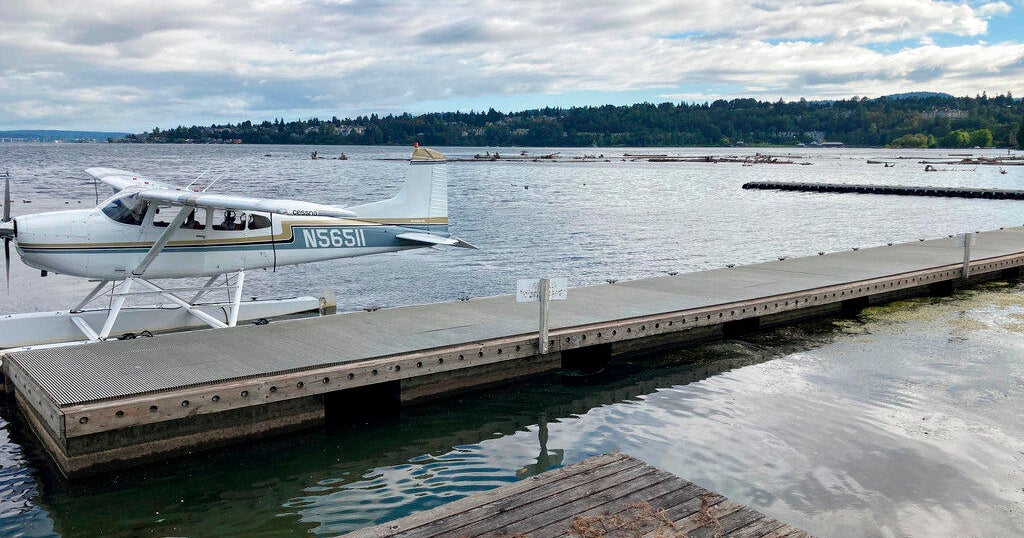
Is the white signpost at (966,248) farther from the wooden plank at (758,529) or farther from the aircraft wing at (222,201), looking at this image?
the wooden plank at (758,529)

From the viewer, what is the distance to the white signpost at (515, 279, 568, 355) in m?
9.55

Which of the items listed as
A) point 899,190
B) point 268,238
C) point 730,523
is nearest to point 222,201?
point 268,238

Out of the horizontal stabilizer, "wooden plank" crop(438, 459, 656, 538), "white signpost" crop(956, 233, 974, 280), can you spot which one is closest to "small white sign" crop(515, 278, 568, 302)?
"wooden plank" crop(438, 459, 656, 538)

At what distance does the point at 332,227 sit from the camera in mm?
12828

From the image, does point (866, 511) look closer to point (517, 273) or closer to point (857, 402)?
point (857, 402)

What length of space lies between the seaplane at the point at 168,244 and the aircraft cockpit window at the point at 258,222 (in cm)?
1

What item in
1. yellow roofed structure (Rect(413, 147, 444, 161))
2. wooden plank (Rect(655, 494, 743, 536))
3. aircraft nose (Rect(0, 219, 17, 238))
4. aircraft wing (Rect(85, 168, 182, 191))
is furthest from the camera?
yellow roofed structure (Rect(413, 147, 444, 161))

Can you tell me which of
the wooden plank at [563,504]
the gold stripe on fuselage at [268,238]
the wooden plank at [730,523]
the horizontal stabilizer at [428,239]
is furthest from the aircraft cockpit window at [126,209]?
the wooden plank at [730,523]

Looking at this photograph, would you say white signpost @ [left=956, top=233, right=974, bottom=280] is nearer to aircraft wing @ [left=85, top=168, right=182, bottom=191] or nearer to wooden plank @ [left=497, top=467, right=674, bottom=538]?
wooden plank @ [left=497, top=467, right=674, bottom=538]

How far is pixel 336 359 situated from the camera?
28.4 ft

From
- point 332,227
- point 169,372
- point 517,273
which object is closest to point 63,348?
point 169,372

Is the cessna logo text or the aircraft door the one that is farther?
the cessna logo text

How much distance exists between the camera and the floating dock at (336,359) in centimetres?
725

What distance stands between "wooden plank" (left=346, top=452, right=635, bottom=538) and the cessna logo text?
7.52 meters
